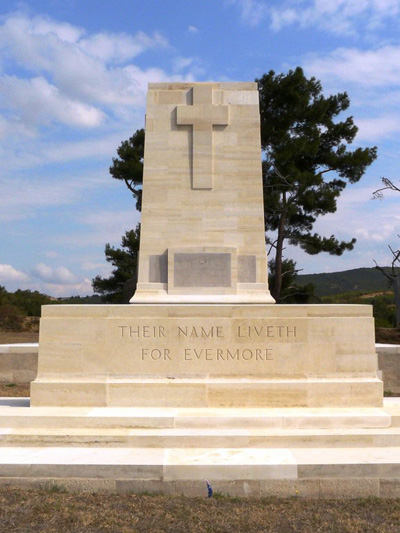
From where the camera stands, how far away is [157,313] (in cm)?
676

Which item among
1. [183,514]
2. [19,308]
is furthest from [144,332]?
[19,308]

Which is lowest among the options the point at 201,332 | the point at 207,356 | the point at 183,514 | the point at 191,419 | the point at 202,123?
the point at 183,514

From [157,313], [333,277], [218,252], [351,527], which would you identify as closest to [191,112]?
[218,252]

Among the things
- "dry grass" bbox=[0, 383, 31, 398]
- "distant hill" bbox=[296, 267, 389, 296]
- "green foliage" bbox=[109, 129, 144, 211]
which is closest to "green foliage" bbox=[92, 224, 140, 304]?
"green foliage" bbox=[109, 129, 144, 211]

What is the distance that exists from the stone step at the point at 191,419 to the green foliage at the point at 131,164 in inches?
640

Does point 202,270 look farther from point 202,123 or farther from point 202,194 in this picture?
point 202,123

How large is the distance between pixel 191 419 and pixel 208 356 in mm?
937

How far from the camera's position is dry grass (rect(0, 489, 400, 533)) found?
4211mm

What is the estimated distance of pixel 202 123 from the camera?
886cm

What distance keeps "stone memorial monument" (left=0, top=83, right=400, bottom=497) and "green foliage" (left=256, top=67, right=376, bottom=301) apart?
1182 cm

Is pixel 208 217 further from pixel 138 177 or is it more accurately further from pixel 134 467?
pixel 138 177

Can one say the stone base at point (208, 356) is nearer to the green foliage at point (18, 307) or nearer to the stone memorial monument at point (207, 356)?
the stone memorial monument at point (207, 356)

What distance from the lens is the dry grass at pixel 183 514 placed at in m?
4.21

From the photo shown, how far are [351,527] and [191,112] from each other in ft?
22.0
